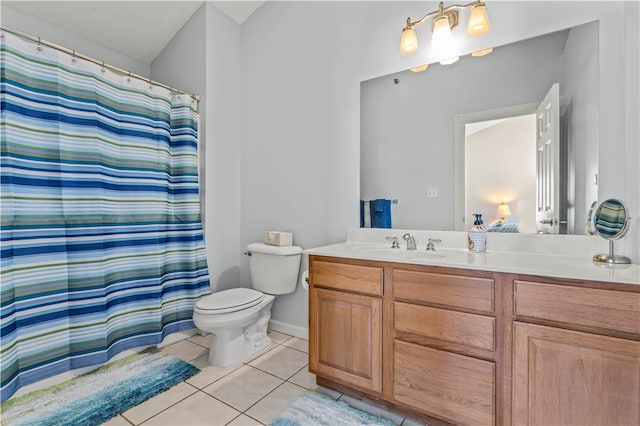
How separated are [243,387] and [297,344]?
2.01 ft

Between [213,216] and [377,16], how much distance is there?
184 centimetres

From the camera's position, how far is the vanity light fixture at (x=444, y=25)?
162 centimetres

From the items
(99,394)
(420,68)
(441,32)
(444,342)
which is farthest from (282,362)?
(441,32)

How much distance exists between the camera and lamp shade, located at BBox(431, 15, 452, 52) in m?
1.71

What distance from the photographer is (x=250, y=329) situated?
85.8 inches

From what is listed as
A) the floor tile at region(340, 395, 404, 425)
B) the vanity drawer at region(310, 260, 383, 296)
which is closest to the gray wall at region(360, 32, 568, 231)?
the vanity drawer at region(310, 260, 383, 296)

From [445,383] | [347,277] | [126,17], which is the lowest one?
[445,383]

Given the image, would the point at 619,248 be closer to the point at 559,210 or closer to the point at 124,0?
the point at 559,210

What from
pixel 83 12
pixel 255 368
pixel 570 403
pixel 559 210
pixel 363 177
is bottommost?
pixel 255 368

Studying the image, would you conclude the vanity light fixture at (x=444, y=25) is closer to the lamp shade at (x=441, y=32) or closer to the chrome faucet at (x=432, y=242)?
the lamp shade at (x=441, y=32)

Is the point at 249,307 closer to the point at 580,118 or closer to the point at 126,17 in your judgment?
the point at 580,118

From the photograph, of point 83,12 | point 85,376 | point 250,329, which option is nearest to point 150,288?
point 85,376

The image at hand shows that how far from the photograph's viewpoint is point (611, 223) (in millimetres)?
1265

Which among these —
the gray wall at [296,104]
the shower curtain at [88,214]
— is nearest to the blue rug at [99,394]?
the shower curtain at [88,214]
